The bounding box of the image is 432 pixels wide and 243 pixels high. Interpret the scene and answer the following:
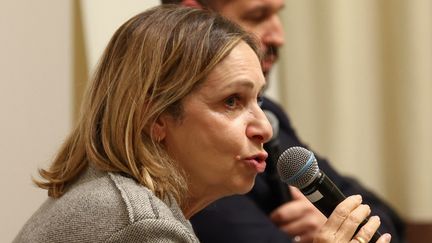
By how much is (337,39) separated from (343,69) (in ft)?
0.36

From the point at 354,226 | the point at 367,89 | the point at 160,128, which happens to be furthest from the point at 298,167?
the point at 367,89

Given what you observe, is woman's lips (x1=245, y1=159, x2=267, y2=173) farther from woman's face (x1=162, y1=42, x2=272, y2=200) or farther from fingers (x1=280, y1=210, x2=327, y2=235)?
fingers (x1=280, y1=210, x2=327, y2=235)

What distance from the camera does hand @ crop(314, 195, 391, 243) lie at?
3.89ft

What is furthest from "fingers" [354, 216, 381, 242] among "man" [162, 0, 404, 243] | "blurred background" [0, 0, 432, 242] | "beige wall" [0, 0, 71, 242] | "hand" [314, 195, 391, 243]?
"blurred background" [0, 0, 432, 242]

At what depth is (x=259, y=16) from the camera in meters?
2.05

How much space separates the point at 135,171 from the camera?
3.81 ft

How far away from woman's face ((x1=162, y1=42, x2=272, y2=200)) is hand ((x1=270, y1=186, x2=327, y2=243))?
55cm

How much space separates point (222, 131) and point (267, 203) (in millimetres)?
678

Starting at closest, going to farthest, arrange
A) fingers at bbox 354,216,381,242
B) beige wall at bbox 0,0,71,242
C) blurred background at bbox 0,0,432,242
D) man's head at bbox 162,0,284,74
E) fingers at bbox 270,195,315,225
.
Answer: fingers at bbox 354,216,381,242, beige wall at bbox 0,0,71,242, fingers at bbox 270,195,315,225, man's head at bbox 162,0,284,74, blurred background at bbox 0,0,432,242

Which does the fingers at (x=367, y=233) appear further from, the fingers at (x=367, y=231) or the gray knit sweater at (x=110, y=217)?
the gray knit sweater at (x=110, y=217)

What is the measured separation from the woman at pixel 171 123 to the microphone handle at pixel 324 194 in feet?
0.07

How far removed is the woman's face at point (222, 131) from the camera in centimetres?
124

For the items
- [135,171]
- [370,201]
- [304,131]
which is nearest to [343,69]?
[304,131]

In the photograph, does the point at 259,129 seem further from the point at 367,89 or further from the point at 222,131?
the point at 367,89
